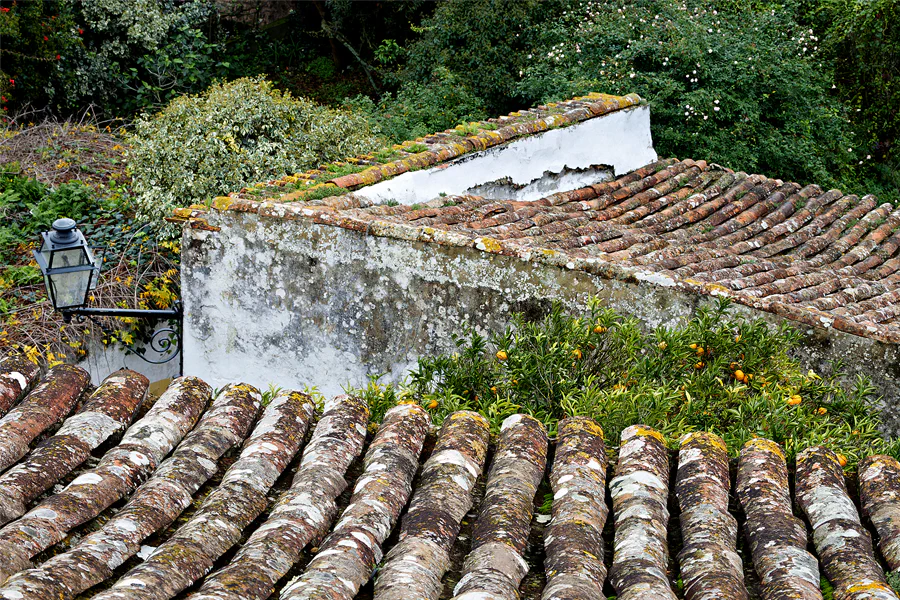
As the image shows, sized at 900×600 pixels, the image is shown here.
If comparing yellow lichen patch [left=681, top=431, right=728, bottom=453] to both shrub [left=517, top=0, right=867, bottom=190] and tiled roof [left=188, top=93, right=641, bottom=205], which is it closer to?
tiled roof [left=188, top=93, right=641, bottom=205]

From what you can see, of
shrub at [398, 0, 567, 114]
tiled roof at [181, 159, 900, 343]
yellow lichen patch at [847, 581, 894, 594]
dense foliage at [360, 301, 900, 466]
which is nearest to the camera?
yellow lichen patch at [847, 581, 894, 594]

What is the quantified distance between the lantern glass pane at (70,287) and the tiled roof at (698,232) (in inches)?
41.0

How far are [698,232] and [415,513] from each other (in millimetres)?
5755

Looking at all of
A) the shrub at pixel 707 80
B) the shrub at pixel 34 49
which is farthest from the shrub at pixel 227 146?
the shrub at pixel 34 49

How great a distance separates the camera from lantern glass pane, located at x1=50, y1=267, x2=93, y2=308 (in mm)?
6625

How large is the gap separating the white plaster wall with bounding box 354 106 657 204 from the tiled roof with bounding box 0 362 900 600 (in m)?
4.09

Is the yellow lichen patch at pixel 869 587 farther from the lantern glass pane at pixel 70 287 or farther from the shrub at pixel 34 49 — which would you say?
the shrub at pixel 34 49

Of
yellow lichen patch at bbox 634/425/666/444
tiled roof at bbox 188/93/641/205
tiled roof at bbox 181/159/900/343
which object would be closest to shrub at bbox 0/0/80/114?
tiled roof at bbox 188/93/641/205

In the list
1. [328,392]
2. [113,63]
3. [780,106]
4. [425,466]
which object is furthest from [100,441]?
[113,63]

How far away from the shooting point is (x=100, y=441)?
12.7ft

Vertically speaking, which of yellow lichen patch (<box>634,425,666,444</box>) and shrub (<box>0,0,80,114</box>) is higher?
shrub (<box>0,0,80,114</box>)

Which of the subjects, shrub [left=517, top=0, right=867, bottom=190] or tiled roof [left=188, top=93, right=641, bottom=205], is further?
shrub [left=517, top=0, right=867, bottom=190]

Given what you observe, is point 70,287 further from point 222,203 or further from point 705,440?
point 705,440

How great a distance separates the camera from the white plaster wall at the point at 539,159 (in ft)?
26.4
